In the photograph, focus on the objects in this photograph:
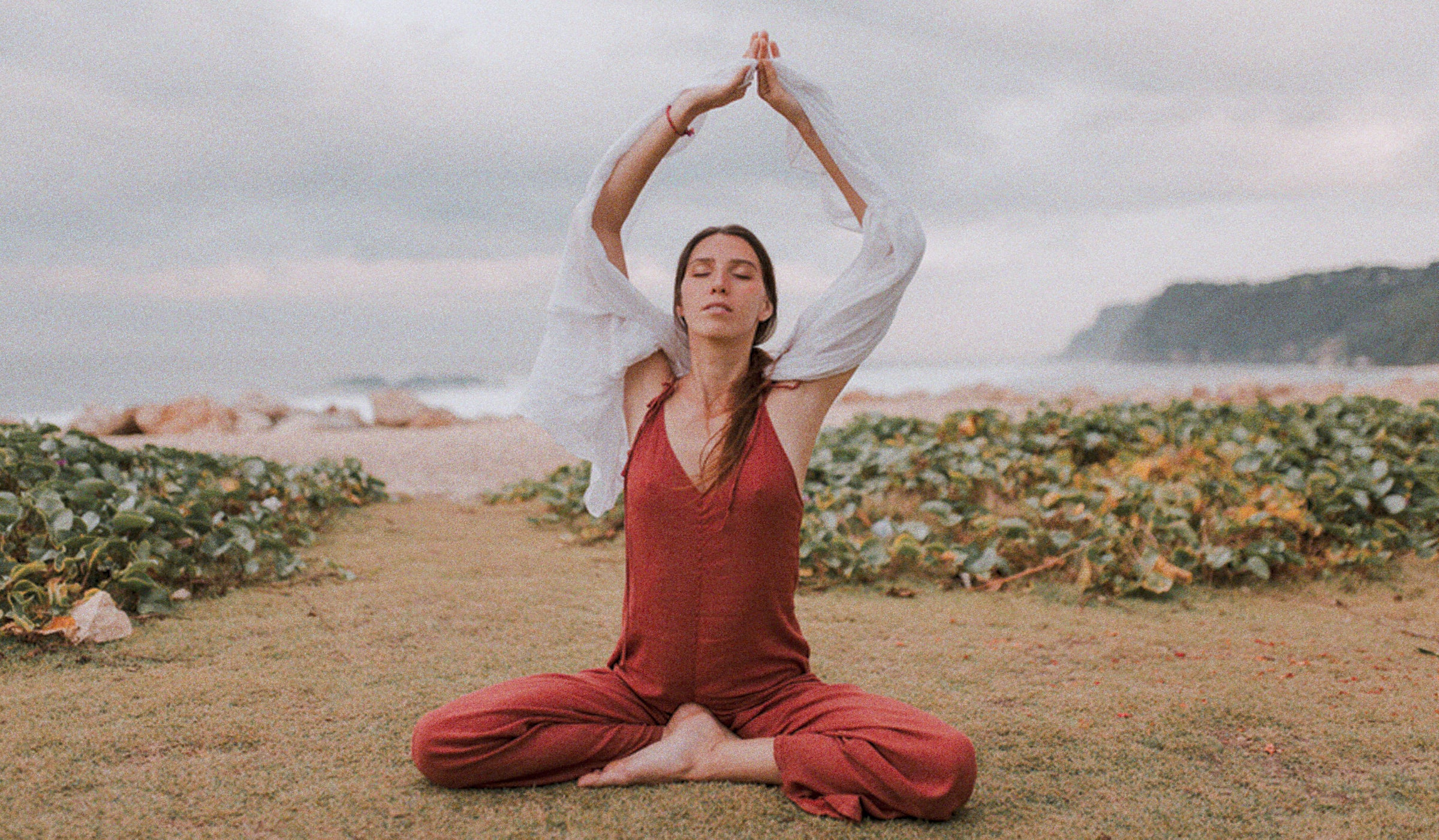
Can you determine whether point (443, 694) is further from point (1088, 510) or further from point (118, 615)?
point (1088, 510)

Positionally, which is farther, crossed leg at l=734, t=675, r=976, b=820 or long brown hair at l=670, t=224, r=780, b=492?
long brown hair at l=670, t=224, r=780, b=492

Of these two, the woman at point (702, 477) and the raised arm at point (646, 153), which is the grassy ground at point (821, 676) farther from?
the raised arm at point (646, 153)

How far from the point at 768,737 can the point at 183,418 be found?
10793 millimetres

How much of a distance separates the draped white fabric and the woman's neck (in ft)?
0.31

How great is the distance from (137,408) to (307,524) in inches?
298

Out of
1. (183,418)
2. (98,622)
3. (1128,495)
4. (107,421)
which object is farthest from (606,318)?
(107,421)

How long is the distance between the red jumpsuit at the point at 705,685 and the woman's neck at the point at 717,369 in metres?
0.12

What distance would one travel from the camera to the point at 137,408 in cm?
1159

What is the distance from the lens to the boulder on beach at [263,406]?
40.6 ft

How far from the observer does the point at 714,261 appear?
268 centimetres

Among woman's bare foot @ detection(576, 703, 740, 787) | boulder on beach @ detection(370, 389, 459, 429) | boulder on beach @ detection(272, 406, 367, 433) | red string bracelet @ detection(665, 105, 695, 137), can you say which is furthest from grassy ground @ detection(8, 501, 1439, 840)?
boulder on beach @ detection(370, 389, 459, 429)

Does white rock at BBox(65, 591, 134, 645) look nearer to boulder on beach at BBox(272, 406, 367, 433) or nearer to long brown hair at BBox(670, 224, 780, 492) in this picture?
long brown hair at BBox(670, 224, 780, 492)

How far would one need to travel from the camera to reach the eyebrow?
2.67 meters

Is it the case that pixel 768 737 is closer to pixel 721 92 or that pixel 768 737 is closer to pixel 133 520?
pixel 721 92
